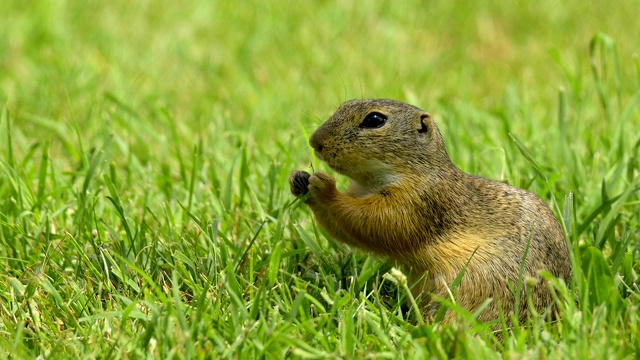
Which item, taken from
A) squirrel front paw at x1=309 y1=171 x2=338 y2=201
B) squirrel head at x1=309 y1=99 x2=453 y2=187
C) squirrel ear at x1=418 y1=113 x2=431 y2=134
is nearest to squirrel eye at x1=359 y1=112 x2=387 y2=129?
squirrel head at x1=309 y1=99 x2=453 y2=187

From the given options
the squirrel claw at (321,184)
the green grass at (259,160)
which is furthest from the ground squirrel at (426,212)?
the green grass at (259,160)

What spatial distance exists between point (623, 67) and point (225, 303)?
4.55 m

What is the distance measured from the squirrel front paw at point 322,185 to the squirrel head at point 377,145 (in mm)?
153

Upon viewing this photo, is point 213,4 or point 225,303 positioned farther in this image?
point 213,4

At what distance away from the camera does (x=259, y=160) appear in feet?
17.2

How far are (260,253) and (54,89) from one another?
3.15m

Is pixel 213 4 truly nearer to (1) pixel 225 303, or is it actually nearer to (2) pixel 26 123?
(2) pixel 26 123

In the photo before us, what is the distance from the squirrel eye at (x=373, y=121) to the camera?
12.6ft

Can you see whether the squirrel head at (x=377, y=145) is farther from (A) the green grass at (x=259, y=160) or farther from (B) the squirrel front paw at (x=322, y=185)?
(A) the green grass at (x=259, y=160)

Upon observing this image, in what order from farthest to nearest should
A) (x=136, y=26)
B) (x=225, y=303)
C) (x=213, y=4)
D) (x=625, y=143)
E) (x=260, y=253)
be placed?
(x=213, y=4) < (x=136, y=26) < (x=625, y=143) < (x=260, y=253) < (x=225, y=303)

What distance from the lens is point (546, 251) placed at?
11.6ft

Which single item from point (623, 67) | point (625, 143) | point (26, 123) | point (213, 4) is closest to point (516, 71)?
point (623, 67)

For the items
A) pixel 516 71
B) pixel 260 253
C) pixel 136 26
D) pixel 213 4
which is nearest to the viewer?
pixel 260 253

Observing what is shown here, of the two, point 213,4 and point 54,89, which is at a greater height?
point 213,4
